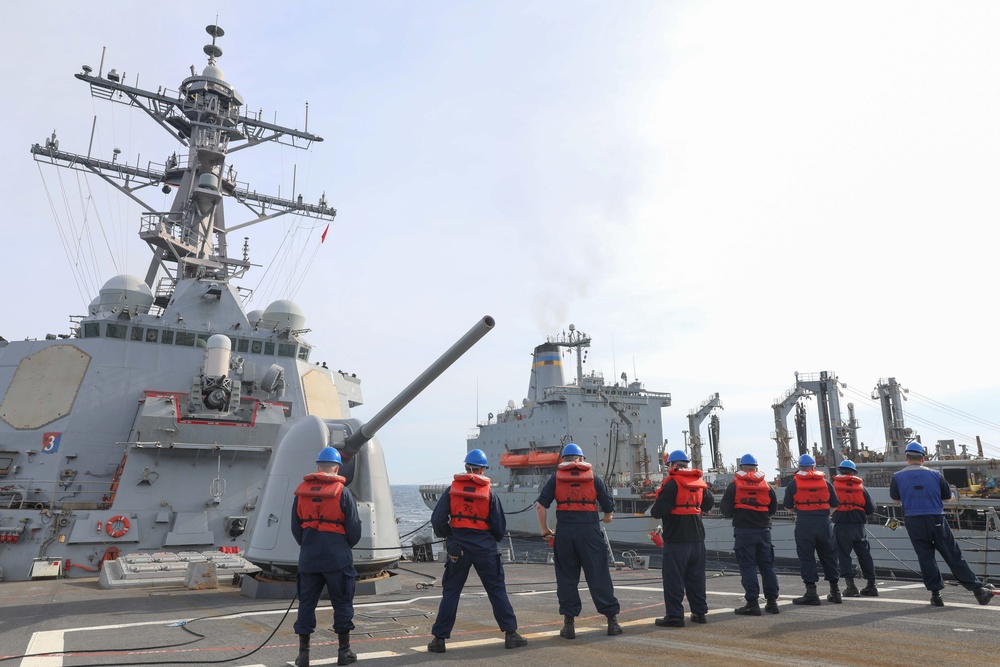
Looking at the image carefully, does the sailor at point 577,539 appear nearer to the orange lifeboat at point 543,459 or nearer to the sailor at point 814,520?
the sailor at point 814,520

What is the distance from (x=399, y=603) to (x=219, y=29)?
18.8m

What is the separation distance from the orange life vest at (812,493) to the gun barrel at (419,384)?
11.3ft

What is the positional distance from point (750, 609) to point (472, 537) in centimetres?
258

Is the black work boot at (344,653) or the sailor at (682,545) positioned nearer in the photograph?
the black work boot at (344,653)

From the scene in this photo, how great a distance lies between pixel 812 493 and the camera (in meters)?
6.09

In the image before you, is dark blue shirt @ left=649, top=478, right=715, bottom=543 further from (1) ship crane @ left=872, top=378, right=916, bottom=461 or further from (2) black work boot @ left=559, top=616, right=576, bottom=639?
(1) ship crane @ left=872, top=378, right=916, bottom=461

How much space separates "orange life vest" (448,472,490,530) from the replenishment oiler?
18.5 metres

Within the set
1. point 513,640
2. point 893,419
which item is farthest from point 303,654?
point 893,419

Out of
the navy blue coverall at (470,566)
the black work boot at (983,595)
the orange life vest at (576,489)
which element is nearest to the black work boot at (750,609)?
the orange life vest at (576,489)

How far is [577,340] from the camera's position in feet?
148

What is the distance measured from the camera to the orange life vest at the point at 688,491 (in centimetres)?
513

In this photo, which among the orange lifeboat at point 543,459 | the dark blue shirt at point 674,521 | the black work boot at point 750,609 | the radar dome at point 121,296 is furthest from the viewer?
the orange lifeboat at point 543,459

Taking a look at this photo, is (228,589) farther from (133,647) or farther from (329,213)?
(329,213)

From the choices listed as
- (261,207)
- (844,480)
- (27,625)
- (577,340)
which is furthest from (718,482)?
(27,625)
